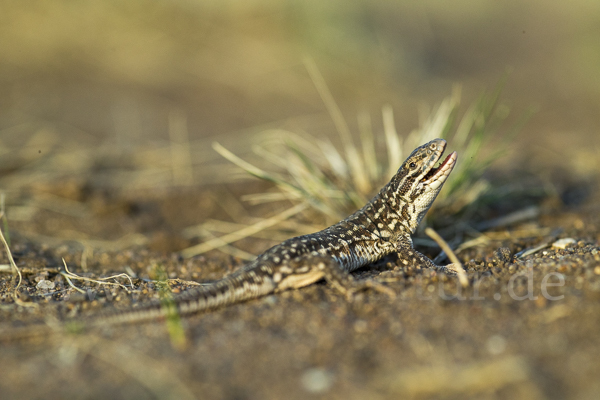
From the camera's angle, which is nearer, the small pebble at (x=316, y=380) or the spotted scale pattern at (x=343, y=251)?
the small pebble at (x=316, y=380)

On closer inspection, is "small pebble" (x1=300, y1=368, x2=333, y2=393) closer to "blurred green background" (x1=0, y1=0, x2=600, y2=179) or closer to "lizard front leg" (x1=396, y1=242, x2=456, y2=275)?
"lizard front leg" (x1=396, y1=242, x2=456, y2=275)

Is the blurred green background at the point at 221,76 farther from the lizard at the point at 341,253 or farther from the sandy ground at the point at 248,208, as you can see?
the lizard at the point at 341,253

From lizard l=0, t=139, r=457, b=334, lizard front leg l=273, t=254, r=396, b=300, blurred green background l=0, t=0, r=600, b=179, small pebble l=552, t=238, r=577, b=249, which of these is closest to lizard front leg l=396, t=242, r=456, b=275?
lizard l=0, t=139, r=457, b=334

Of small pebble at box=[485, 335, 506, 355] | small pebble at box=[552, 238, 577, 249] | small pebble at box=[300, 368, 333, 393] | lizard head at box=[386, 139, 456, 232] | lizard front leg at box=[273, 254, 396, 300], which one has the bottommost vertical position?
small pebble at box=[300, 368, 333, 393]

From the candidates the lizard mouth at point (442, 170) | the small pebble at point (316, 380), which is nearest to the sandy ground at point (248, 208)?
the small pebble at point (316, 380)

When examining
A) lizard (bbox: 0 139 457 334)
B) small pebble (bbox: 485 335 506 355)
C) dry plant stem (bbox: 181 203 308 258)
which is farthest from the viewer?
dry plant stem (bbox: 181 203 308 258)

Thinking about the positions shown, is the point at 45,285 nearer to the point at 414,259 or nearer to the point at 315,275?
the point at 315,275

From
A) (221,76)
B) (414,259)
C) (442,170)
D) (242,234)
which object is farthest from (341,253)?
(221,76)
